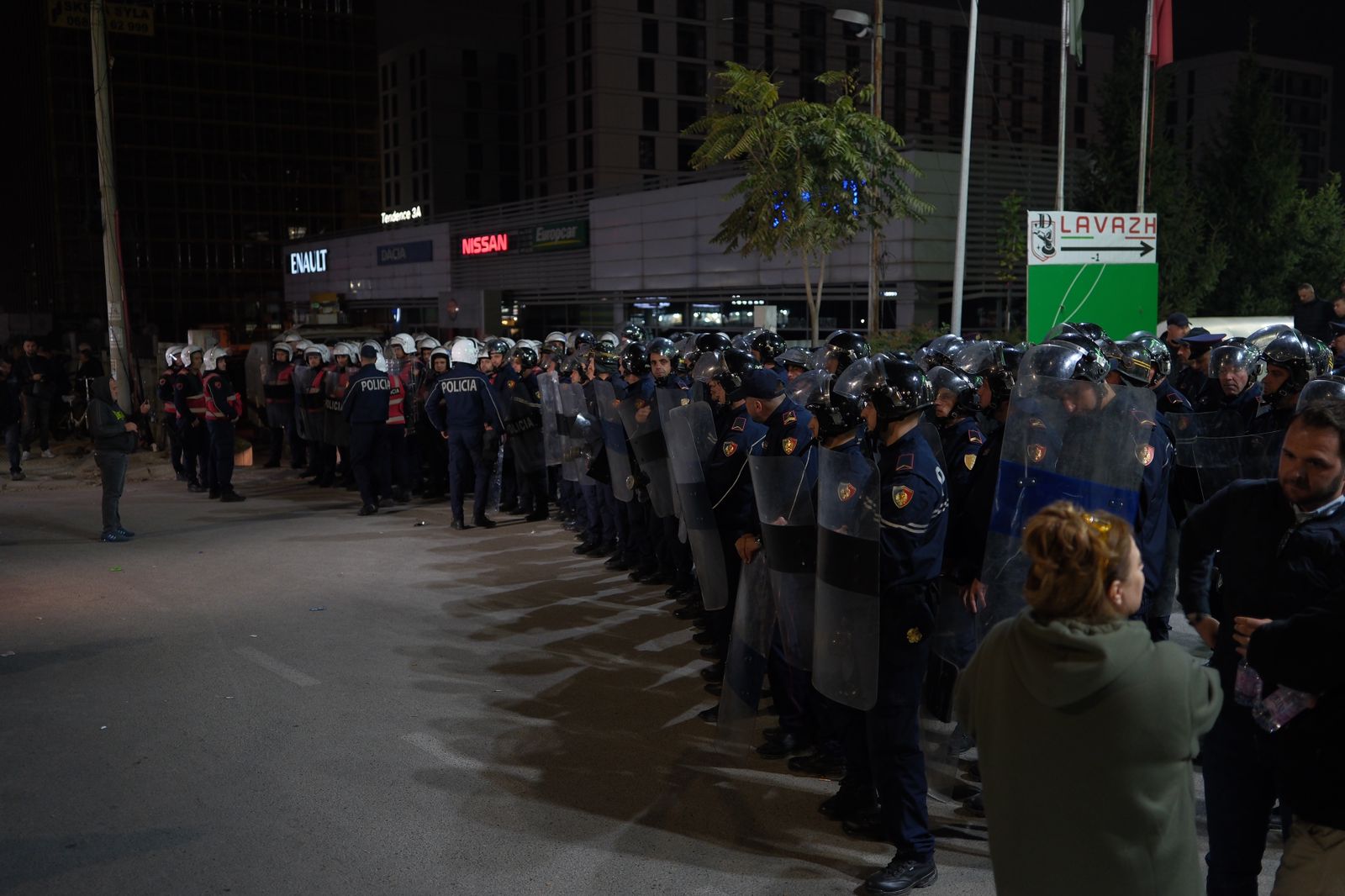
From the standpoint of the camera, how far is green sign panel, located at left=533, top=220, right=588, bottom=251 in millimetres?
39875

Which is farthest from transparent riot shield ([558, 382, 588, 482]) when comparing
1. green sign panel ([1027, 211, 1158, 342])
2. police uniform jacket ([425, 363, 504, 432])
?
green sign panel ([1027, 211, 1158, 342])

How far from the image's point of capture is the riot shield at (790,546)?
18.2ft

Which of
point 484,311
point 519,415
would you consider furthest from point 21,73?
point 519,415

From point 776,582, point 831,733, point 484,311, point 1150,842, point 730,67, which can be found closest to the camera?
point 1150,842

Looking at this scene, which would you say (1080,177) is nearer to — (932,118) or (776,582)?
(776,582)

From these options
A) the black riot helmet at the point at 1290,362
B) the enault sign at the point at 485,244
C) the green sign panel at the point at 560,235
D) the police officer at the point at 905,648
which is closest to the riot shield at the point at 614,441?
the black riot helmet at the point at 1290,362

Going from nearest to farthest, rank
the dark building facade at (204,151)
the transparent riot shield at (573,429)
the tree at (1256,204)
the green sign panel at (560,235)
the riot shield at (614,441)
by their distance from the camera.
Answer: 1. the riot shield at (614,441)
2. the transparent riot shield at (573,429)
3. the tree at (1256,204)
4. the green sign panel at (560,235)
5. the dark building facade at (204,151)

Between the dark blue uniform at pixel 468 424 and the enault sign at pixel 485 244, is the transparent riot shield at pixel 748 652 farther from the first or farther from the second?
the enault sign at pixel 485 244

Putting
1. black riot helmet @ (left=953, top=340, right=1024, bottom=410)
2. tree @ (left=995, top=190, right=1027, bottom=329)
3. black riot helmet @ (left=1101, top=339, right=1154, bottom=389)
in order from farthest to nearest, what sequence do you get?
tree @ (left=995, top=190, right=1027, bottom=329)
black riot helmet @ (left=1101, top=339, right=1154, bottom=389)
black riot helmet @ (left=953, top=340, right=1024, bottom=410)

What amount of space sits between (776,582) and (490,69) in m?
73.1

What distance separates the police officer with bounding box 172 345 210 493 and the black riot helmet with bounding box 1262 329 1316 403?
13.5 metres

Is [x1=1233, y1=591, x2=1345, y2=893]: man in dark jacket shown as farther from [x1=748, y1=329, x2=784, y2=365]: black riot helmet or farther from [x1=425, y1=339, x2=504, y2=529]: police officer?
[x1=425, y1=339, x2=504, y2=529]: police officer

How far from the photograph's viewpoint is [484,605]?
968 centimetres

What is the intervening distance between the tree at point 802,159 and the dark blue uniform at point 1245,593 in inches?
515
